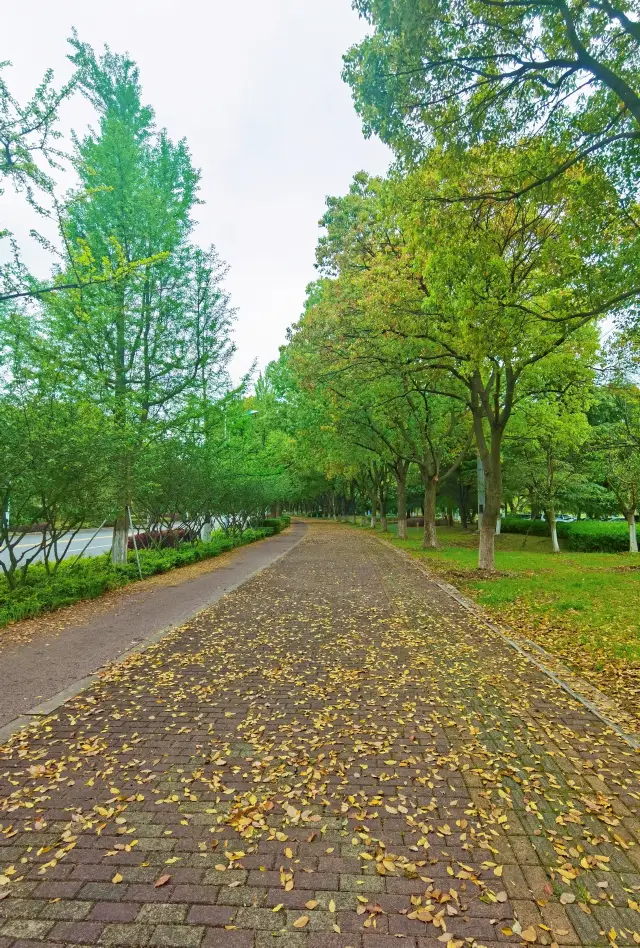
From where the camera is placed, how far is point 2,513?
802cm

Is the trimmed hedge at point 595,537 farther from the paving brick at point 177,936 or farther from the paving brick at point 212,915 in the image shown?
the paving brick at point 177,936

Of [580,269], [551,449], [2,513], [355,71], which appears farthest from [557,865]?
[551,449]

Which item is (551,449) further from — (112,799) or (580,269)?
(112,799)

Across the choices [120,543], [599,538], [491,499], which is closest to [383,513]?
[599,538]

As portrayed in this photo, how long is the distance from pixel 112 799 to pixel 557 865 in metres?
2.61

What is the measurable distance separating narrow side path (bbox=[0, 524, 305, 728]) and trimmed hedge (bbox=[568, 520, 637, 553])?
1700cm

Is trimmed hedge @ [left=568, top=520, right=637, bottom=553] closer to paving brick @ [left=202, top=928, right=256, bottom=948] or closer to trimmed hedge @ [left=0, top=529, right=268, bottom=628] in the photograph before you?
trimmed hedge @ [left=0, top=529, right=268, bottom=628]

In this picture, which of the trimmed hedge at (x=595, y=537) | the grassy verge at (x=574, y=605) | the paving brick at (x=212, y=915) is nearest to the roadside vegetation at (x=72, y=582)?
the paving brick at (x=212, y=915)

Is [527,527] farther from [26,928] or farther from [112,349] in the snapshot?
[26,928]

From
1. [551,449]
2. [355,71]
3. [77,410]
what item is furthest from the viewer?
[551,449]

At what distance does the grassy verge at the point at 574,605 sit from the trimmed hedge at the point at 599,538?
201 inches

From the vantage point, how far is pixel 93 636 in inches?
279

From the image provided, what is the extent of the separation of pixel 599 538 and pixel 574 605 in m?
15.6

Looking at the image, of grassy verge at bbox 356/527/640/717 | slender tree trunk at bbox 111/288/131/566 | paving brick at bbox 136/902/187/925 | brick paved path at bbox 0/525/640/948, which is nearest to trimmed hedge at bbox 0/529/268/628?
slender tree trunk at bbox 111/288/131/566
